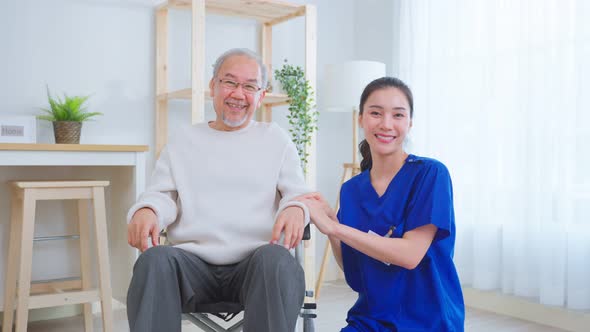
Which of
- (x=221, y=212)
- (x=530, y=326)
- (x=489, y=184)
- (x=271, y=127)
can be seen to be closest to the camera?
(x=221, y=212)

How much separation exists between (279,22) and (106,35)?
1.11 metres

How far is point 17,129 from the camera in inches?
114

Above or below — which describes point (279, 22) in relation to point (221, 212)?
above

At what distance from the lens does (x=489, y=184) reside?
11.1ft

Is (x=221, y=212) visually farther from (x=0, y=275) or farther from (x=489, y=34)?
(x=489, y=34)

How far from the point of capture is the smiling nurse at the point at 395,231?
4.75 feet

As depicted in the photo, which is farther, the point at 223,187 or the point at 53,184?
the point at 53,184

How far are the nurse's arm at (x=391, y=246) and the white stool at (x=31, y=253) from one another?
1.59 m

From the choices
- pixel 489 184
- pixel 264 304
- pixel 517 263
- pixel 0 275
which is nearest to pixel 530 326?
pixel 517 263

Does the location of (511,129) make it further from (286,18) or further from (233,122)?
(233,122)

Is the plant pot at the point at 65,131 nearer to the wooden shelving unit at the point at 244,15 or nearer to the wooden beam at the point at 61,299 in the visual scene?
the wooden shelving unit at the point at 244,15

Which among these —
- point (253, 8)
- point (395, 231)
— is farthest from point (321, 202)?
point (253, 8)

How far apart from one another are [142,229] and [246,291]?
1.02 feet

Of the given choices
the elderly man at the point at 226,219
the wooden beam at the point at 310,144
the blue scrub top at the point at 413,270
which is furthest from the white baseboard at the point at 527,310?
the elderly man at the point at 226,219
